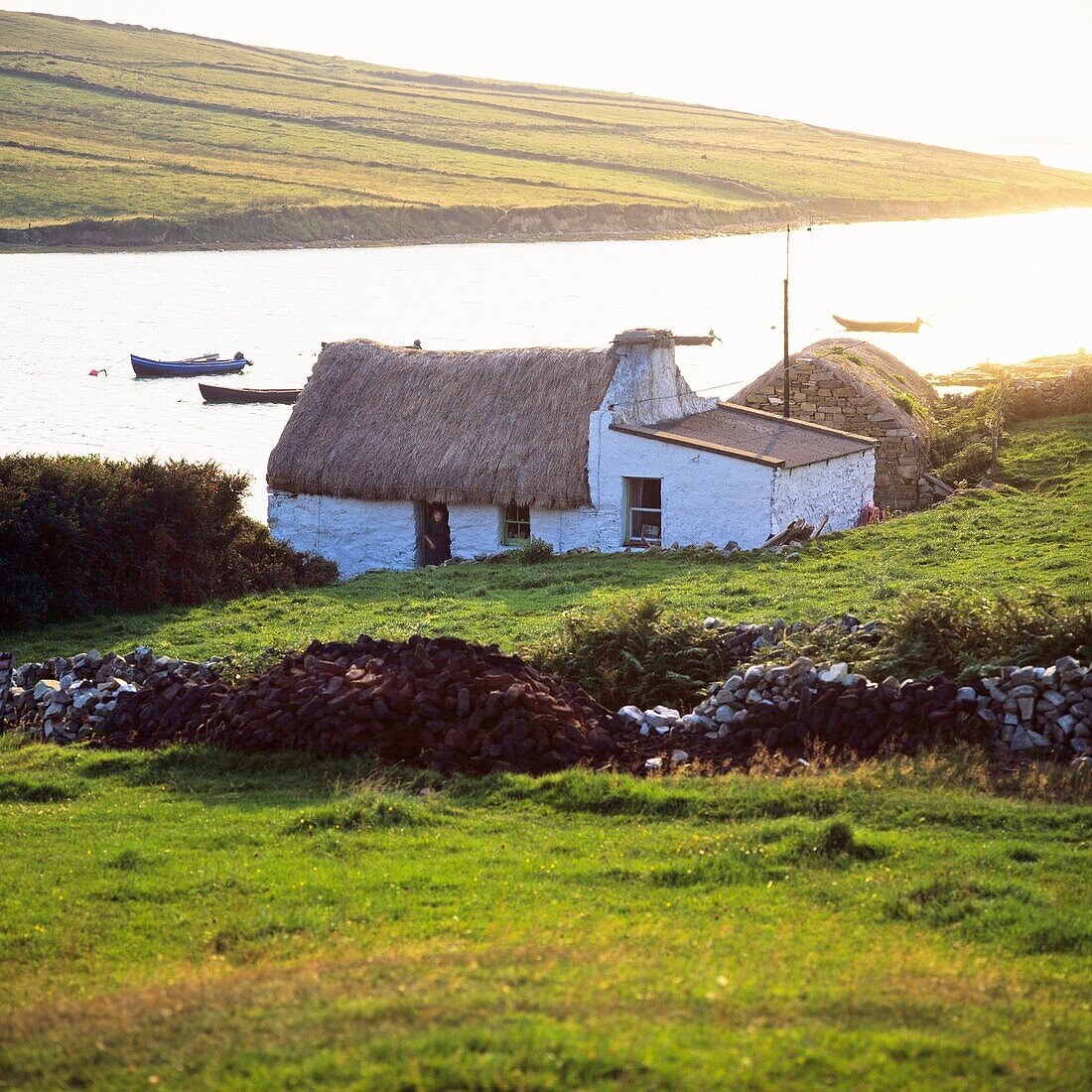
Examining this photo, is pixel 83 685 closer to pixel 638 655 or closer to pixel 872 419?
pixel 638 655

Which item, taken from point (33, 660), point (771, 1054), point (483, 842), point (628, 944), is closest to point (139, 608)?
point (33, 660)

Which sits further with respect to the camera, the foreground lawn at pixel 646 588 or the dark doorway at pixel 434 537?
the dark doorway at pixel 434 537

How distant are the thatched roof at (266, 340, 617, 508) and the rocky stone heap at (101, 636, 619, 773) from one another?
14687 millimetres

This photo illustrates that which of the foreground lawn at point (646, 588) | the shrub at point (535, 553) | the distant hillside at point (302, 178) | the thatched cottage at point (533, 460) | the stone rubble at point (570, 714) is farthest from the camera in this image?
the distant hillside at point (302, 178)

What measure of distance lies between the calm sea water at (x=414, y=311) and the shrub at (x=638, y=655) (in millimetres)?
30454

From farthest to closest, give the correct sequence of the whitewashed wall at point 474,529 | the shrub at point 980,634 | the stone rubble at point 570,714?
the whitewashed wall at point 474,529 → the shrub at point 980,634 → the stone rubble at point 570,714

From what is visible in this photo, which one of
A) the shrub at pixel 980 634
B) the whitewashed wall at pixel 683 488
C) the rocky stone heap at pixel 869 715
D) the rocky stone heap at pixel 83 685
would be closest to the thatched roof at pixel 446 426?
Answer: the whitewashed wall at pixel 683 488

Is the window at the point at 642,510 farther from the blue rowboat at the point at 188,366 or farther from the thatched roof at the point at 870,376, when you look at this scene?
the blue rowboat at the point at 188,366

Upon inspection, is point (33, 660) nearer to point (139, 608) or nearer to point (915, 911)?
point (139, 608)

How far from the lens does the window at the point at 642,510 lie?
1131 inches

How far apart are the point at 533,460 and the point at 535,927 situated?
69.0 ft

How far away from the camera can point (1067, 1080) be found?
5898mm

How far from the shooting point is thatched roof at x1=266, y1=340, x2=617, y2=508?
2897 cm

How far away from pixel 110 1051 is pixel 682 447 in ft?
74.9
